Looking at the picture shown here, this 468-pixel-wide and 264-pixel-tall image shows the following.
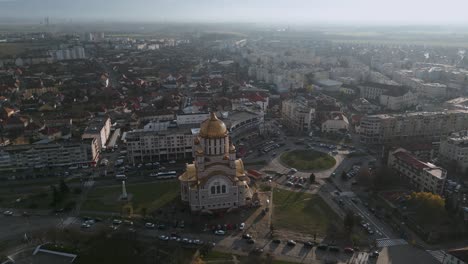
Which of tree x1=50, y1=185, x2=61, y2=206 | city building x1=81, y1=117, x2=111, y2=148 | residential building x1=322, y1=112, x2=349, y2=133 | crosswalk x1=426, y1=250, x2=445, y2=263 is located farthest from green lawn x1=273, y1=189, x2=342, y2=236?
city building x1=81, y1=117, x2=111, y2=148

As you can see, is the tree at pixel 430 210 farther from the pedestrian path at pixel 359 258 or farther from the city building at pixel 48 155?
the city building at pixel 48 155

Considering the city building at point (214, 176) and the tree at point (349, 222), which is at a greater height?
the city building at point (214, 176)

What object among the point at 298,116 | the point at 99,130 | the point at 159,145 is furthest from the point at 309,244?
the point at 99,130

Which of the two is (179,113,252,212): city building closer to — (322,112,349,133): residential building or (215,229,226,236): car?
(215,229,226,236): car

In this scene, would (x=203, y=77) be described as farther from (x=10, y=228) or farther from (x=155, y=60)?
(x=10, y=228)

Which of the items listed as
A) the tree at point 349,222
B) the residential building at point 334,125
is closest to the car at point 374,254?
the tree at point 349,222

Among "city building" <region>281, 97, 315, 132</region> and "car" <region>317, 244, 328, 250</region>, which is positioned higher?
"city building" <region>281, 97, 315, 132</region>
